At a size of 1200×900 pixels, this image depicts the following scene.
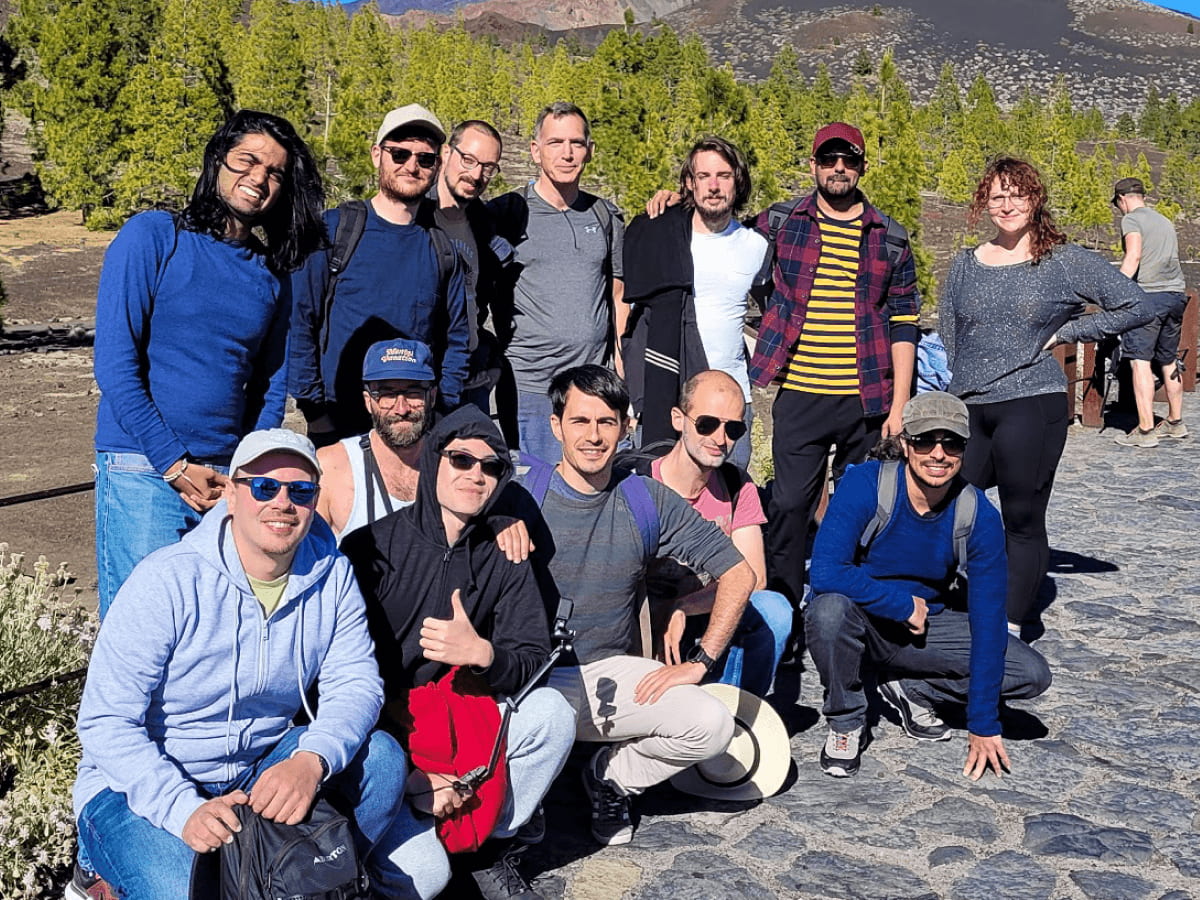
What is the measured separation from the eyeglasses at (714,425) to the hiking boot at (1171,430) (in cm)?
840

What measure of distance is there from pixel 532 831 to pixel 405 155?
2.37 m

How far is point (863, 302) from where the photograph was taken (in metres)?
5.51

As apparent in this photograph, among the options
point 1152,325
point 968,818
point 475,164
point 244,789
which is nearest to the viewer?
point 244,789

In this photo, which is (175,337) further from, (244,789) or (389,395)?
(244,789)

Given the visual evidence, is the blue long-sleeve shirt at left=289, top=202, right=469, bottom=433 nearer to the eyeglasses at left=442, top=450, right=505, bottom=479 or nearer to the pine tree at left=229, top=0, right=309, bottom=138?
the eyeglasses at left=442, top=450, right=505, bottom=479

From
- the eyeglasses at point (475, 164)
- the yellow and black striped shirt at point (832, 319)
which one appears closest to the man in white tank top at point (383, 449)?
the eyeglasses at point (475, 164)

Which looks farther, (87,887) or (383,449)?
(383,449)

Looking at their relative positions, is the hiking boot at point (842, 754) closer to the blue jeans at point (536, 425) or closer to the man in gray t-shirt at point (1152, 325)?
the blue jeans at point (536, 425)

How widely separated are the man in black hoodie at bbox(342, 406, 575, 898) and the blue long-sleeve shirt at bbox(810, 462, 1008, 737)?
4.58 feet

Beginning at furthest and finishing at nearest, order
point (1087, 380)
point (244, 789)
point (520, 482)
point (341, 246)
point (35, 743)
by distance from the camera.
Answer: point (1087, 380) → point (341, 246) → point (520, 482) → point (35, 743) → point (244, 789)

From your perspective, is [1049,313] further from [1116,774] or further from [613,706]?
Result: [613,706]

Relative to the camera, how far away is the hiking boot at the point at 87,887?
10.8ft

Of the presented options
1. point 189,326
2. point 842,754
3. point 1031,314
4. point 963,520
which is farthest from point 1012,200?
point 189,326

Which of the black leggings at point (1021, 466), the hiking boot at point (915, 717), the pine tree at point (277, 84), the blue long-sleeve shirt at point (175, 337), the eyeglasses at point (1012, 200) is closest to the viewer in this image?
the blue long-sleeve shirt at point (175, 337)
